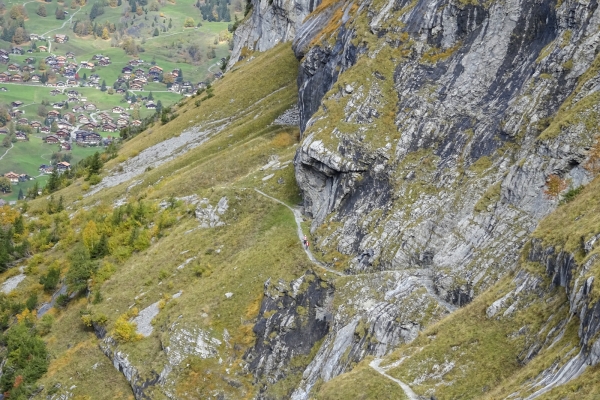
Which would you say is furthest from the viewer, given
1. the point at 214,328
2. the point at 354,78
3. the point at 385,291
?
the point at 354,78

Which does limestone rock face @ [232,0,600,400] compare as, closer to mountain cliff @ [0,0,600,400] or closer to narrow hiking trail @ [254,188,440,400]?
mountain cliff @ [0,0,600,400]

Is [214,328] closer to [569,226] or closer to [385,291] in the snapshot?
[385,291]

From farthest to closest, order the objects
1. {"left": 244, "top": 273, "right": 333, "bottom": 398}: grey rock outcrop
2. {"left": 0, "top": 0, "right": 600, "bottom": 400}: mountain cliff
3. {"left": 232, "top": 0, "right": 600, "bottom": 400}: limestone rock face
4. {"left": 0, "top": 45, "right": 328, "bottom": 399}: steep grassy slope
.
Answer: {"left": 0, "top": 45, "right": 328, "bottom": 399}: steep grassy slope, {"left": 244, "top": 273, "right": 333, "bottom": 398}: grey rock outcrop, {"left": 232, "top": 0, "right": 600, "bottom": 400}: limestone rock face, {"left": 0, "top": 0, "right": 600, "bottom": 400}: mountain cliff

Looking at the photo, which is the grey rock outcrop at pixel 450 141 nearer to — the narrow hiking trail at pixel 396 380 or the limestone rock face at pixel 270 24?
the narrow hiking trail at pixel 396 380

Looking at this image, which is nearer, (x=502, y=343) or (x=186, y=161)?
(x=502, y=343)

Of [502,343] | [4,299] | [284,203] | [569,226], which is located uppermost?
[569,226]

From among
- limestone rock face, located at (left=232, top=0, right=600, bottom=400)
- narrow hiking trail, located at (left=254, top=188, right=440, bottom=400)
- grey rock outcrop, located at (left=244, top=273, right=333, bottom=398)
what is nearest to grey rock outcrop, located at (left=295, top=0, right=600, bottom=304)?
limestone rock face, located at (left=232, top=0, right=600, bottom=400)

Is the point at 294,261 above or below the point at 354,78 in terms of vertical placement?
below

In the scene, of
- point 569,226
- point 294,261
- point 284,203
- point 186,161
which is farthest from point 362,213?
point 186,161
